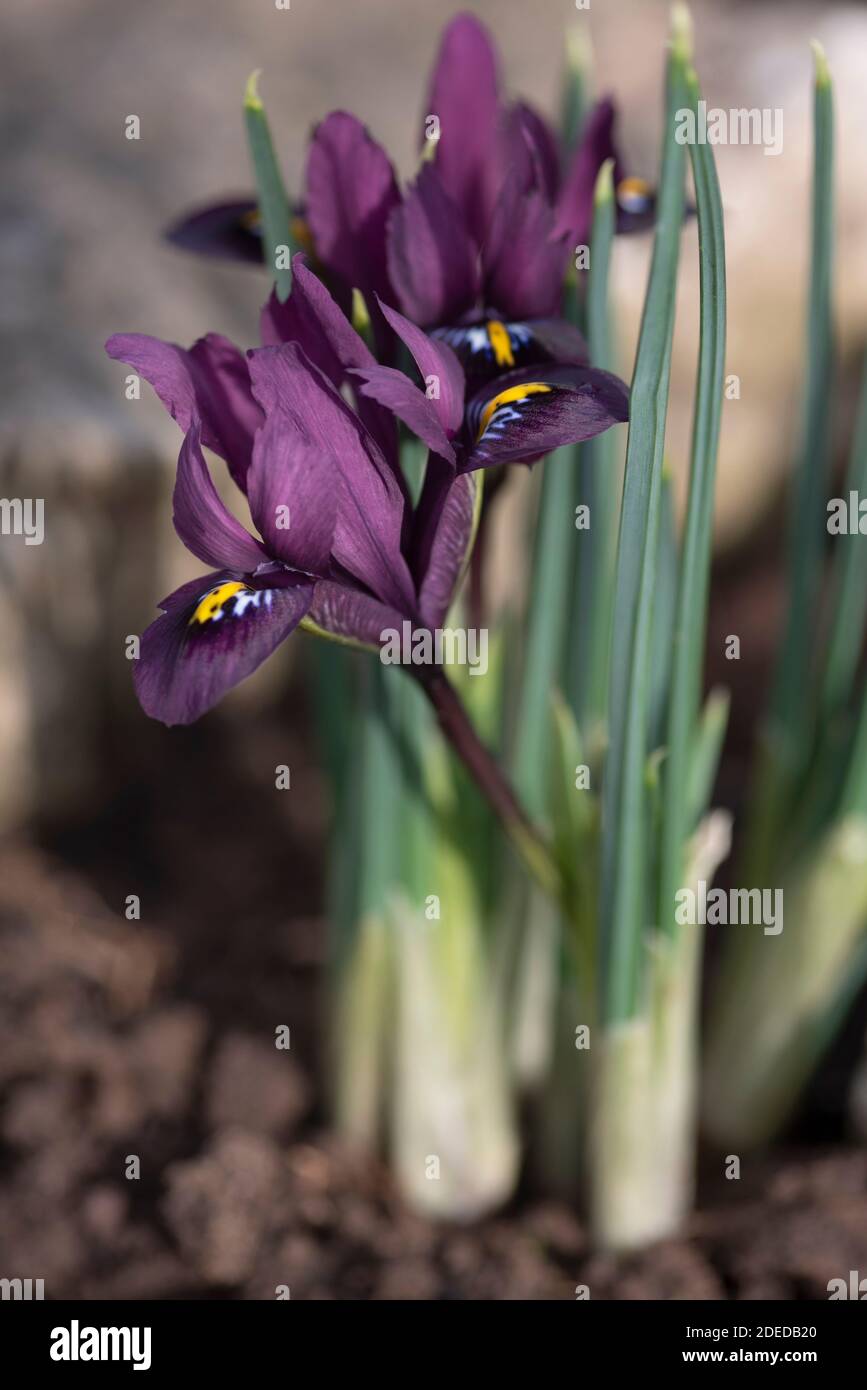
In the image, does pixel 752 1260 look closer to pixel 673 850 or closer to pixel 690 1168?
pixel 690 1168

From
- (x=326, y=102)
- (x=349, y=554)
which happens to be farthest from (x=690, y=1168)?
(x=326, y=102)

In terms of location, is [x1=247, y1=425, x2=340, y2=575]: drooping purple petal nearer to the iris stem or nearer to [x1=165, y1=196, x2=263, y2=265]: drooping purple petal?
the iris stem

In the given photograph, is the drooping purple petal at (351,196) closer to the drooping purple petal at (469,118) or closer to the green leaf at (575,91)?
the drooping purple petal at (469,118)

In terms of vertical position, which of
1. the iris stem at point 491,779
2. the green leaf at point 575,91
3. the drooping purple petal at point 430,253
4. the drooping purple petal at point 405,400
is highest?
the green leaf at point 575,91

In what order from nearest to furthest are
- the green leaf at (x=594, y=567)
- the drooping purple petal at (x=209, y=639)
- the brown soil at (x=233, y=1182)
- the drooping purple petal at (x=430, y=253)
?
the drooping purple petal at (x=209, y=639)
the drooping purple petal at (x=430, y=253)
the green leaf at (x=594, y=567)
the brown soil at (x=233, y=1182)

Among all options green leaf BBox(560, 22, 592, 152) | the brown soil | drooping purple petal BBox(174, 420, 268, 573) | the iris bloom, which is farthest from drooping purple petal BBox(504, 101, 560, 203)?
the brown soil

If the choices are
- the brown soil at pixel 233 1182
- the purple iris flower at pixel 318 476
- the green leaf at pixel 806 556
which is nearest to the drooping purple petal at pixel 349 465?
the purple iris flower at pixel 318 476

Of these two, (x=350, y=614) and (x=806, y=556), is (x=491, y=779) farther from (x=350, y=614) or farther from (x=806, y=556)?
(x=806, y=556)
